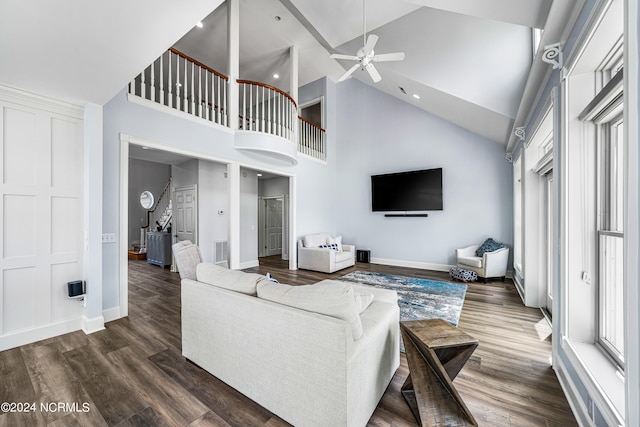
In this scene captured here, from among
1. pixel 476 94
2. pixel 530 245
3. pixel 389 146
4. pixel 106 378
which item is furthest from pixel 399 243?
pixel 106 378

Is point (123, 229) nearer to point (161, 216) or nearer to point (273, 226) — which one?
point (273, 226)

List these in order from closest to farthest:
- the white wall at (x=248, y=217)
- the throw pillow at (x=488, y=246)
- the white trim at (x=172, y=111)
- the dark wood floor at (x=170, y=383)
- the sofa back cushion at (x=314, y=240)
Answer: the dark wood floor at (x=170, y=383) < the white trim at (x=172, y=111) < the throw pillow at (x=488, y=246) < the sofa back cushion at (x=314, y=240) < the white wall at (x=248, y=217)

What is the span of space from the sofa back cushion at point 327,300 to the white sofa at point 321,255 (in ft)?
13.5

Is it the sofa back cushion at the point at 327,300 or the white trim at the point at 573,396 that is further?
the white trim at the point at 573,396

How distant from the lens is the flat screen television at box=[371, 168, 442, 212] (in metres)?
6.00

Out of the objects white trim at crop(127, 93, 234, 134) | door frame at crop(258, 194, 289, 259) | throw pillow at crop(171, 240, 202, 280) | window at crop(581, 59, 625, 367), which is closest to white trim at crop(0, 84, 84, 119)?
white trim at crop(127, 93, 234, 134)

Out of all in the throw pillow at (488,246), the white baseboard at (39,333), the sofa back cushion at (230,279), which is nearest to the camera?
the sofa back cushion at (230,279)

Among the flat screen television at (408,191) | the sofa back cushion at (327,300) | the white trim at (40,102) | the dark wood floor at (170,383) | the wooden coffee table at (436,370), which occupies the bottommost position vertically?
the dark wood floor at (170,383)

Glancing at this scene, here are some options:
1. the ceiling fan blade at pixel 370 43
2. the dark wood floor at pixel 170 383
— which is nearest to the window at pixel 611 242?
the dark wood floor at pixel 170 383

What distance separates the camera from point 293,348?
1.50 m

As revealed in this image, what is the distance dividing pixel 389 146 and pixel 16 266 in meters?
6.79

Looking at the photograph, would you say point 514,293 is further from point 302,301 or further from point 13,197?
point 13,197

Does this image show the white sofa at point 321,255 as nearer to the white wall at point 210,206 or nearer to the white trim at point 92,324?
the white wall at point 210,206

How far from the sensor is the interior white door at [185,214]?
19.5ft
